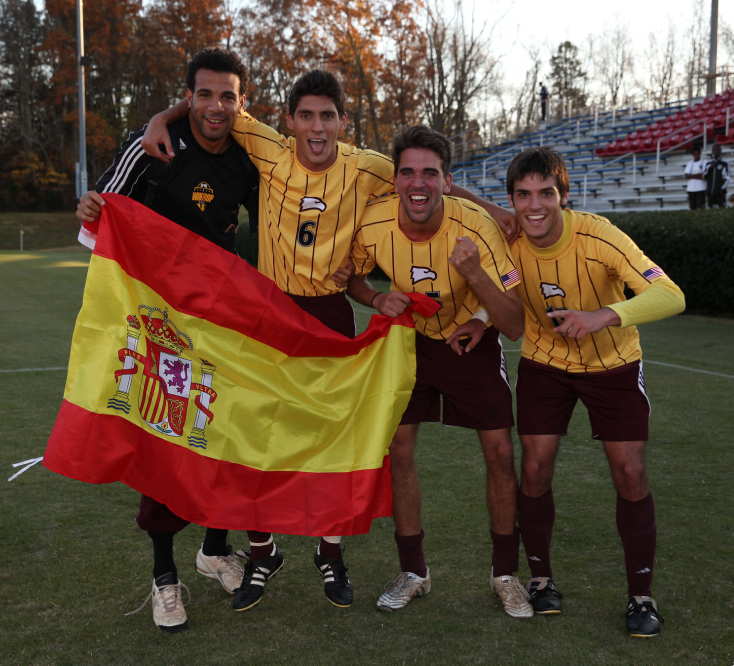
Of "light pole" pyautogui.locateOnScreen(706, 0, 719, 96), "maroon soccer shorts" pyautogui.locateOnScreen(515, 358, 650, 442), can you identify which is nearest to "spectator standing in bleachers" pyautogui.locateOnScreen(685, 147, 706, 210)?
"light pole" pyautogui.locateOnScreen(706, 0, 719, 96)

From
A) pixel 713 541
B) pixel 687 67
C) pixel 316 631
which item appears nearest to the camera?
pixel 316 631

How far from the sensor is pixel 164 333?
3.46 m

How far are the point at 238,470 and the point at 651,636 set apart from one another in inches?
76.1

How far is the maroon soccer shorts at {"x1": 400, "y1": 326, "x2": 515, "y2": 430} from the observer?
11.6 feet

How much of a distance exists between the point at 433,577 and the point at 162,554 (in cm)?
135

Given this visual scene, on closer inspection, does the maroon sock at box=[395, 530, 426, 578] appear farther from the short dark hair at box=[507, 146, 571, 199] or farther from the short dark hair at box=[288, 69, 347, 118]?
the short dark hair at box=[288, 69, 347, 118]

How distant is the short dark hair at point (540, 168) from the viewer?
10.9 ft

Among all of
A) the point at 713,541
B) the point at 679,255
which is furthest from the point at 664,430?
the point at 679,255

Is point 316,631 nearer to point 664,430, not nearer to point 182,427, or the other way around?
point 182,427

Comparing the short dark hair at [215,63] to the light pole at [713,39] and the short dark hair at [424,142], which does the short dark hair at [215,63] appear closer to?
the short dark hair at [424,142]

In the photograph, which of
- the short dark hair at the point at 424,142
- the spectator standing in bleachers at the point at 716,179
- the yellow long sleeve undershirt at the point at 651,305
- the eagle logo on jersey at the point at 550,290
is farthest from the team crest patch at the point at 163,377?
the spectator standing in bleachers at the point at 716,179

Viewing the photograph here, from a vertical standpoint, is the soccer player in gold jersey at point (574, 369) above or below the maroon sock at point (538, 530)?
above

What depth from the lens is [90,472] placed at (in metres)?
3.28

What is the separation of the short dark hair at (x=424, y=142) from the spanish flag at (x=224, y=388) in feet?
2.25
